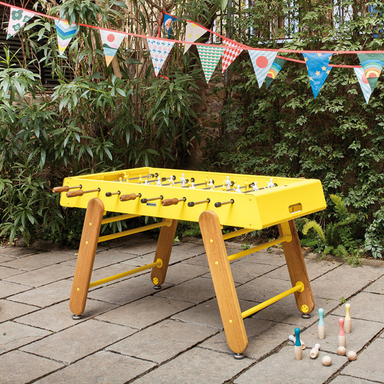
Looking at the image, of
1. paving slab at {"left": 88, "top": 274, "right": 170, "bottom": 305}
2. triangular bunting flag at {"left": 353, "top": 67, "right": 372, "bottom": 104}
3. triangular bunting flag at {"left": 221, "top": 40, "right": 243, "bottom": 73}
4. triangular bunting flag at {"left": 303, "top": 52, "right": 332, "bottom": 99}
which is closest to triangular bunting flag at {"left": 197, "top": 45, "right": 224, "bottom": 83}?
triangular bunting flag at {"left": 221, "top": 40, "right": 243, "bottom": 73}

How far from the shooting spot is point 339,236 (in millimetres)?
4309

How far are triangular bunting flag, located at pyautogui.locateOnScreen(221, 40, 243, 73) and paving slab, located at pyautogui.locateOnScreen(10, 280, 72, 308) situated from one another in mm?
1964

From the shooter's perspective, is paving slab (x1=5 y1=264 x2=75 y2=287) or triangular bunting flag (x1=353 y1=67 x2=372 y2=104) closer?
triangular bunting flag (x1=353 y1=67 x2=372 y2=104)

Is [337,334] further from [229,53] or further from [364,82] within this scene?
[229,53]

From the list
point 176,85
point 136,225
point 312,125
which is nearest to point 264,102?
point 312,125

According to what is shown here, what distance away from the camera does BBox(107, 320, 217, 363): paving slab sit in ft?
8.04

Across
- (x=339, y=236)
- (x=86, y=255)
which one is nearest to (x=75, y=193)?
(x=86, y=255)

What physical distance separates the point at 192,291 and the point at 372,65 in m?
1.90

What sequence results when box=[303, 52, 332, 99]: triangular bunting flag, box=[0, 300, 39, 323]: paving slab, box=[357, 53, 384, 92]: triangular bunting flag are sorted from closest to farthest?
box=[0, 300, 39, 323]: paving slab → box=[357, 53, 384, 92]: triangular bunting flag → box=[303, 52, 332, 99]: triangular bunting flag

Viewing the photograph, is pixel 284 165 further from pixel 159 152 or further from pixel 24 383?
pixel 24 383

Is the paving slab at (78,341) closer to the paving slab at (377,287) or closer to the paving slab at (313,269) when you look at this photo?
the paving slab at (313,269)

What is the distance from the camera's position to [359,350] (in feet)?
8.04

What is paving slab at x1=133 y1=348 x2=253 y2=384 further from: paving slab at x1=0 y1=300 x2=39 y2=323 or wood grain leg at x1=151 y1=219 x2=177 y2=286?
paving slab at x1=0 y1=300 x2=39 y2=323

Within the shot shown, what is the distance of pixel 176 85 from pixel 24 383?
289 cm
